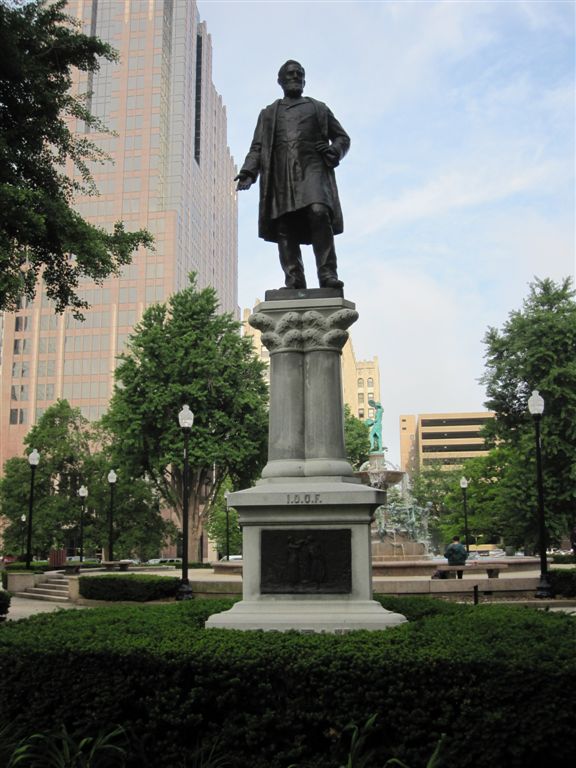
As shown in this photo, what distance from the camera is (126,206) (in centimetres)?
9894

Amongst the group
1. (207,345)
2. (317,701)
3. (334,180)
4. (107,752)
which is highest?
(207,345)

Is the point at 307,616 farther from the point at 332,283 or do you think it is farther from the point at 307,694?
the point at 332,283

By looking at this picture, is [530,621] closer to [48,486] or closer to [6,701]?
[6,701]

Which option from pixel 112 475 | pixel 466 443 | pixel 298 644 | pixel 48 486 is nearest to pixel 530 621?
pixel 298 644

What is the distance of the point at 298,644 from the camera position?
535 centimetres

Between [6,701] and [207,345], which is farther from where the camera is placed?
[207,345]

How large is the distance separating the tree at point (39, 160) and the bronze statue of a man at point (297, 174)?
24.4 feet

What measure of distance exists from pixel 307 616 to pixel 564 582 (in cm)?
1388

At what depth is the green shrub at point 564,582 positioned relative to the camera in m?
18.8

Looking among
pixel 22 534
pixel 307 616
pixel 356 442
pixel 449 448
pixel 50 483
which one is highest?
pixel 449 448

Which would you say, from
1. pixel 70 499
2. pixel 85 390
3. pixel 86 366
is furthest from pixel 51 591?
pixel 86 366

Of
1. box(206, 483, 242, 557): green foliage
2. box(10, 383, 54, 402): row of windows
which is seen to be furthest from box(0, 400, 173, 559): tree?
box(10, 383, 54, 402): row of windows

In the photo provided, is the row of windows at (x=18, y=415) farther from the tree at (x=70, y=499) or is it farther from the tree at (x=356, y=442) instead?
the tree at (x=356, y=442)

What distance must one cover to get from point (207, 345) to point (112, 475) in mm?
7770
